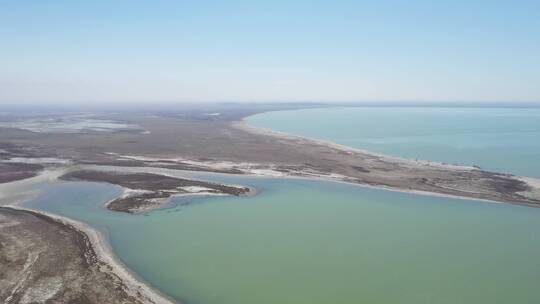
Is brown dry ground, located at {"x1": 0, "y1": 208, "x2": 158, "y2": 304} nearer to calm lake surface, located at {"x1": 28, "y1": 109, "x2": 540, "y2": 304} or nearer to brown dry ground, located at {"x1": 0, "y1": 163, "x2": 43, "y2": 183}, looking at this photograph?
calm lake surface, located at {"x1": 28, "y1": 109, "x2": 540, "y2": 304}

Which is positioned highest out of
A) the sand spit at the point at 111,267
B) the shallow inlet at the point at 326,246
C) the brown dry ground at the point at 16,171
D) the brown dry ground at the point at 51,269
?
the brown dry ground at the point at 16,171

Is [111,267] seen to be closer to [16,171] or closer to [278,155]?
[16,171]

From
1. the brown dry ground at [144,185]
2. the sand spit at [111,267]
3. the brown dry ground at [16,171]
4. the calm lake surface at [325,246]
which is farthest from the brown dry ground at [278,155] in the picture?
the sand spit at [111,267]

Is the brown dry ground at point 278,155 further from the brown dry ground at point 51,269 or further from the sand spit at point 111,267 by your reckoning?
the brown dry ground at point 51,269

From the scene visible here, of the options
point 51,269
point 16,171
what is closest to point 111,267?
point 51,269

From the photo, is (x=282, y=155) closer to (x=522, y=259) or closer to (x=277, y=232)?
(x=277, y=232)

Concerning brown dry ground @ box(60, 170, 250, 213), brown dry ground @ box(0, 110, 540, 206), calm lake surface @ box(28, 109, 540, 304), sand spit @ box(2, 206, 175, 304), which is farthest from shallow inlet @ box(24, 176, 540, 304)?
brown dry ground @ box(0, 110, 540, 206)
